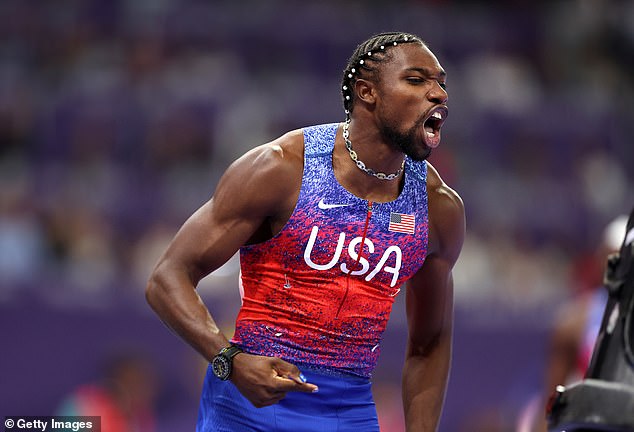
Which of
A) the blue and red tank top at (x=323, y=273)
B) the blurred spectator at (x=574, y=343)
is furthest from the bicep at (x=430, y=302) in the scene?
the blurred spectator at (x=574, y=343)

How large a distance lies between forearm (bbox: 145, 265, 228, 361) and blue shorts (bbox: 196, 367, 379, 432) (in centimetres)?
23

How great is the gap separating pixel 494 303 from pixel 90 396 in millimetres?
3524

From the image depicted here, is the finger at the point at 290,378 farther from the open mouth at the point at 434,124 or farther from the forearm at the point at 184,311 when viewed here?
the open mouth at the point at 434,124

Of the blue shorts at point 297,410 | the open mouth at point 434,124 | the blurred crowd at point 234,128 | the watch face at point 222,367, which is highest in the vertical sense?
the blurred crowd at point 234,128

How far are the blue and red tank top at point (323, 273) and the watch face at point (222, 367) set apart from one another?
0.26 metres

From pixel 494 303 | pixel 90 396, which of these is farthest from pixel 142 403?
pixel 494 303

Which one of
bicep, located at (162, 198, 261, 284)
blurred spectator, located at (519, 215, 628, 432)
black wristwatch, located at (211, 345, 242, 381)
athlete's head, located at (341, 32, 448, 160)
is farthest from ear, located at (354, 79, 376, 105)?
blurred spectator, located at (519, 215, 628, 432)

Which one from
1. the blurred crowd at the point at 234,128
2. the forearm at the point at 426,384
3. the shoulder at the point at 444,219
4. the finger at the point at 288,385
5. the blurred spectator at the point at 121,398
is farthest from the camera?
the blurred crowd at the point at 234,128

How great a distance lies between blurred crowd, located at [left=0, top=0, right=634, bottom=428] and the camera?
8.73 metres

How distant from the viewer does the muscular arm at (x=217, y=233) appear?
374cm

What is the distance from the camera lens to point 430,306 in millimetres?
4258

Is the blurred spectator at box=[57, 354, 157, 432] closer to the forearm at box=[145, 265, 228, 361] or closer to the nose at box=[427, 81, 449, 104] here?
the forearm at box=[145, 265, 228, 361]

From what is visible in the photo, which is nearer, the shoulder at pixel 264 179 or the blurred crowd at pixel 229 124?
the shoulder at pixel 264 179

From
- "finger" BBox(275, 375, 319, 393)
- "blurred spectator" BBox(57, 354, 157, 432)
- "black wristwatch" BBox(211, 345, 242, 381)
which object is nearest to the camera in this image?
"finger" BBox(275, 375, 319, 393)
